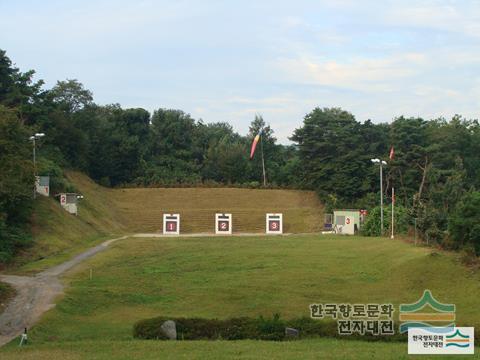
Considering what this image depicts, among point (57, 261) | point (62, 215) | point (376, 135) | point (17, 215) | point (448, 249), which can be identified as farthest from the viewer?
point (376, 135)

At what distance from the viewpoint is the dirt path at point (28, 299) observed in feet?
58.4

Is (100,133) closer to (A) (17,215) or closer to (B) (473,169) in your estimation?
(A) (17,215)

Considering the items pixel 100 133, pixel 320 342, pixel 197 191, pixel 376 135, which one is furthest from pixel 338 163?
pixel 320 342

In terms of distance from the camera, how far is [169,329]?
15.5 meters

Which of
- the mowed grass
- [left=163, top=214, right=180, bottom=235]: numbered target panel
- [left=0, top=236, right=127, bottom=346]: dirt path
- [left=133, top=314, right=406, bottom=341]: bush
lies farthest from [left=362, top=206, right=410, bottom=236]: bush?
[left=133, top=314, right=406, bottom=341]: bush

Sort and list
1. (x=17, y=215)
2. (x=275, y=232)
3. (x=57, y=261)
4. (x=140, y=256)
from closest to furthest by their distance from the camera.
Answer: (x=57, y=261) → (x=140, y=256) → (x=17, y=215) → (x=275, y=232)

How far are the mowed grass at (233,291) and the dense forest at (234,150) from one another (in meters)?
19.4

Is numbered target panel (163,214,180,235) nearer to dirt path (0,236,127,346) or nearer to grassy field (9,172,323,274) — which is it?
grassy field (9,172,323,274)

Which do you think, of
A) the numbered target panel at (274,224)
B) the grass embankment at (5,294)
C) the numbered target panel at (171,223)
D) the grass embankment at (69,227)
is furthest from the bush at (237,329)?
the numbered target panel at (274,224)

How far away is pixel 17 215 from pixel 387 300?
23249mm

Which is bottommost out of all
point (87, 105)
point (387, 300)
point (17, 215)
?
point (387, 300)

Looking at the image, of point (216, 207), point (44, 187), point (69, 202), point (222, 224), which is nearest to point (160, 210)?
point (216, 207)

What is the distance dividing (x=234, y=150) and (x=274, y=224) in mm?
27009

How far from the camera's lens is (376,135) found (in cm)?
7781
